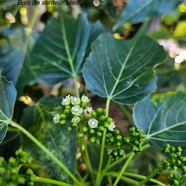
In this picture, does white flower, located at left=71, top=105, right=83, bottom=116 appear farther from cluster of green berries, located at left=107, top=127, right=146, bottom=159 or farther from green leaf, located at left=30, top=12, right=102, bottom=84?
green leaf, located at left=30, top=12, right=102, bottom=84

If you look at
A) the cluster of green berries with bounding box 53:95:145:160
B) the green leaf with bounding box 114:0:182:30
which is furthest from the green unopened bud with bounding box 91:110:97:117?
the green leaf with bounding box 114:0:182:30

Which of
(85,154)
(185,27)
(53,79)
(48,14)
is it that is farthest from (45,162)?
(185,27)

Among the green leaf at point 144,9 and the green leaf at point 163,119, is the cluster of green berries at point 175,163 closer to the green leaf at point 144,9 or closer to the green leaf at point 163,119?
the green leaf at point 163,119

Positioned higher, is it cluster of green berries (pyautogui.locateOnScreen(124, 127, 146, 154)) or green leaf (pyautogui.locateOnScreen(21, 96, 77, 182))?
cluster of green berries (pyautogui.locateOnScreen(124, 127, 146, 154))

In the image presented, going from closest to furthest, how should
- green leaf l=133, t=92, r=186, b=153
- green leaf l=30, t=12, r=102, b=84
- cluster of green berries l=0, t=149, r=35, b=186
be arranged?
cluster of green berries l=0, t=149, r=35, b=186 < green leaf l=133, t=92, r=186, b=153 < green leaf l=30, t=12, r=102, b=84

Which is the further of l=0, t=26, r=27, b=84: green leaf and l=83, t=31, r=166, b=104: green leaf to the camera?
l=0, t=26, r=27, b=84: green leaf

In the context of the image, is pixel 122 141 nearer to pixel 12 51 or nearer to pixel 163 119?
pixel 163 119

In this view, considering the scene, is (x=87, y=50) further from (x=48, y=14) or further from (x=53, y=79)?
(x=48, y=14)
